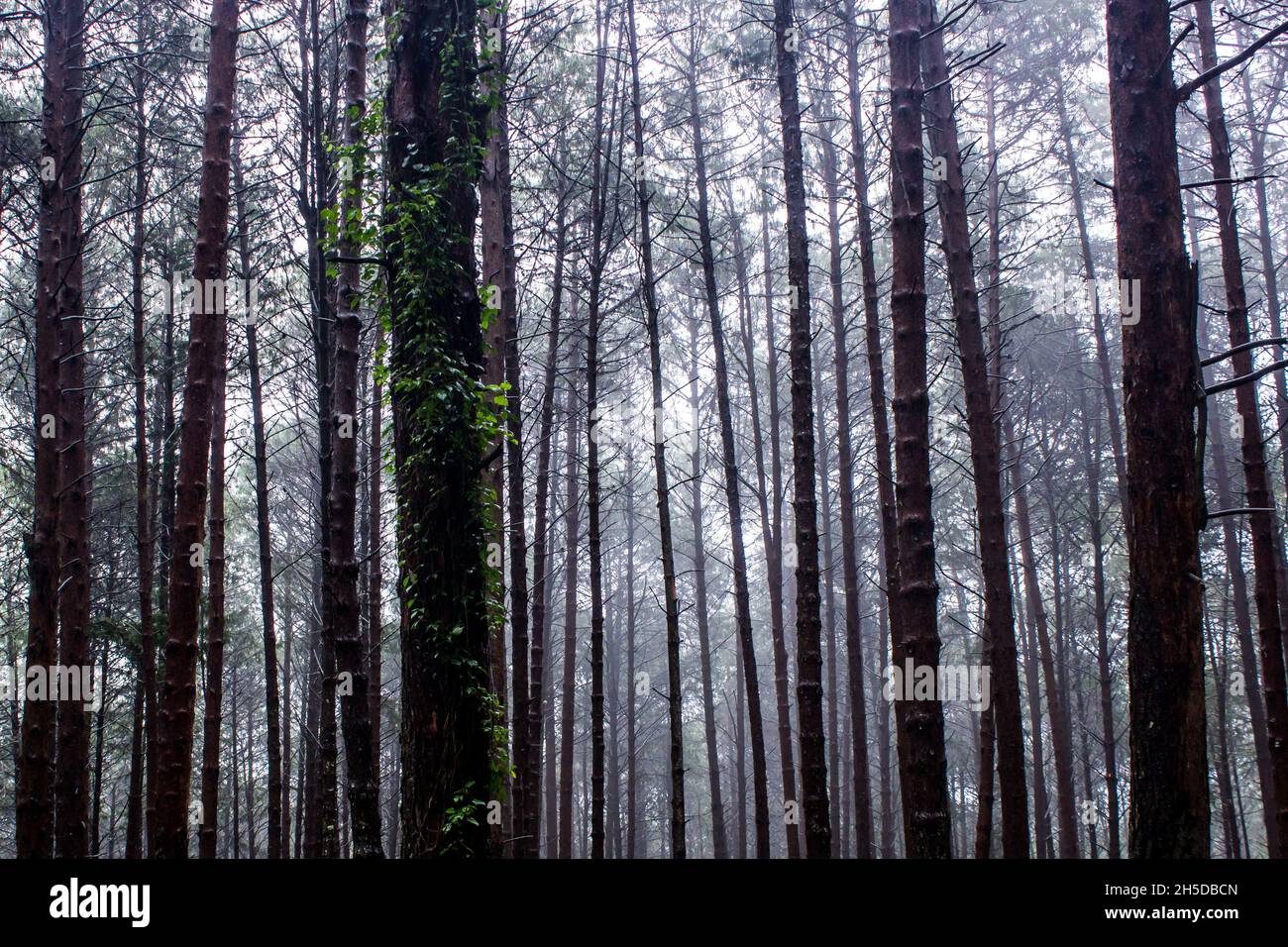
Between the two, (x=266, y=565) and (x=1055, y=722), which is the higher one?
(x=266, y=565)

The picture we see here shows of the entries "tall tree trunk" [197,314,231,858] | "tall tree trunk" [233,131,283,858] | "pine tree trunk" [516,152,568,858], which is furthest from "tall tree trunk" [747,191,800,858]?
"tall tree trunk" [197,314,231,858]

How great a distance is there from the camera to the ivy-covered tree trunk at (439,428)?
195 inches

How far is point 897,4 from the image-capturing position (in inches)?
250

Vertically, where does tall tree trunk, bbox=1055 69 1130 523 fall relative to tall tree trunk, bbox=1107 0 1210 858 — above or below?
above

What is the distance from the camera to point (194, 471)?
6.90m

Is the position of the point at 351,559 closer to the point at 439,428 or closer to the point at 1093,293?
the point at 439,428

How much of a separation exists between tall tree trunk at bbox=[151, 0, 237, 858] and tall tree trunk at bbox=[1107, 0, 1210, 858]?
6.30 m

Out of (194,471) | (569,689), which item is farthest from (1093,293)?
(194,471)

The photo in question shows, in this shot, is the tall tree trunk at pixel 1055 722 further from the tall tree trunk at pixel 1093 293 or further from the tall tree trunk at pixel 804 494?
the tall tree trunk at pixel 804 494

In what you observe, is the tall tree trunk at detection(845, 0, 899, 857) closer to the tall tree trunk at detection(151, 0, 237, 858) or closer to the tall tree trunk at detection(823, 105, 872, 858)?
the tall tree trunk at detection(823, 105, 872, 858)

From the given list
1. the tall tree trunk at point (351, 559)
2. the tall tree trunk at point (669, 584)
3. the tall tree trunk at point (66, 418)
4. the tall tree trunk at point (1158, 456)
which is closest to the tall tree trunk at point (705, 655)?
the tall tree trunk at point (669, 584)

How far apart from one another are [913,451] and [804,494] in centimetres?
193

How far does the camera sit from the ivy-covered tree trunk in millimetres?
4961
